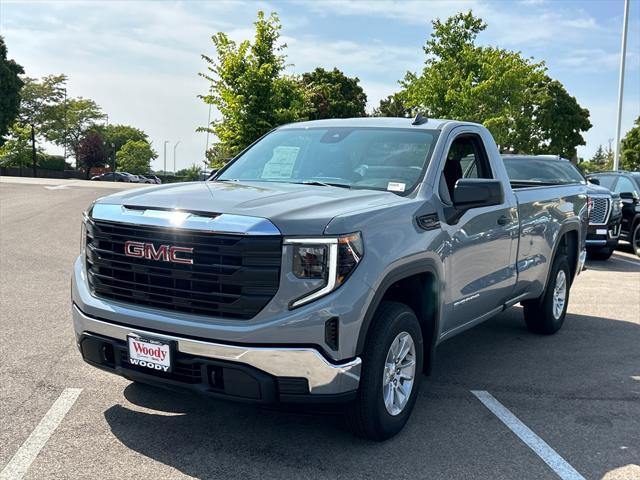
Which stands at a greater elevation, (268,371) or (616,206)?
(616,206)

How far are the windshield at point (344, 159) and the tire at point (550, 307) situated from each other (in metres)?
2.66

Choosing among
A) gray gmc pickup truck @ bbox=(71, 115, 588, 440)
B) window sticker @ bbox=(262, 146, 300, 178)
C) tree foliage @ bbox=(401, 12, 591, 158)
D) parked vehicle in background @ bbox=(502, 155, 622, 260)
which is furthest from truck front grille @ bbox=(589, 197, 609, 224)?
tree foliage @ bbox=(401, 12, 591, 158)

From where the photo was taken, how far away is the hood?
3.41 metres

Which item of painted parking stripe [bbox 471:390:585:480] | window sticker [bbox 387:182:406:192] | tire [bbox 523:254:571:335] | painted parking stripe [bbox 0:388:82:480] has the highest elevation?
window sticker [bbox 387:182:406:192]

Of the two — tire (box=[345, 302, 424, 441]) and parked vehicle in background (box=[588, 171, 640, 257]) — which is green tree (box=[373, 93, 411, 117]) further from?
tire (box=[345, 302, 424, 441])

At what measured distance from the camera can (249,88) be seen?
22.5 metres

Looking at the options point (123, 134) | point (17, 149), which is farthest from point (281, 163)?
point (123, 134)

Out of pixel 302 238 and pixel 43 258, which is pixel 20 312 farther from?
pixel 302 238

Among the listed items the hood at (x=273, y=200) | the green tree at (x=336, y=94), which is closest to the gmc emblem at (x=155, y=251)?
the hood at (x=273, y=200)

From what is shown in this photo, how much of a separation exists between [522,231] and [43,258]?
729 centimetres

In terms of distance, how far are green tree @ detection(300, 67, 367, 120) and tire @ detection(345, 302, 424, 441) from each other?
1858 inches

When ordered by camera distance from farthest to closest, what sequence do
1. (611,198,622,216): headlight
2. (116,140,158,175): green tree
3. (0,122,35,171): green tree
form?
(116,140,158,175): green tree → (0,122,35,171): green tree → (611,198,622,216): headlight

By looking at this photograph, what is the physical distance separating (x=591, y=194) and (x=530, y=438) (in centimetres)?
1020

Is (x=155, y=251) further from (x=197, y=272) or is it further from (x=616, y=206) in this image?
(x=616, y=206)
